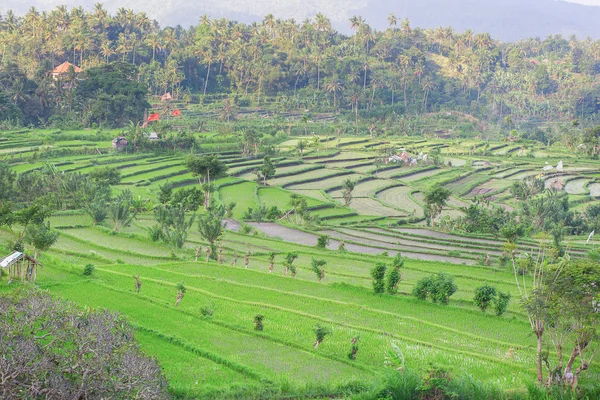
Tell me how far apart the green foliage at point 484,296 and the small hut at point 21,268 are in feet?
38.3

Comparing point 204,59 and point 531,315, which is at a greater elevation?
point 204,59

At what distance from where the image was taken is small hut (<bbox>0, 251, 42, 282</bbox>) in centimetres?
1636

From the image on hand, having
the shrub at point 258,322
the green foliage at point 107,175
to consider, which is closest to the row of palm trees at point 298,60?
the green foliage at point 107,175

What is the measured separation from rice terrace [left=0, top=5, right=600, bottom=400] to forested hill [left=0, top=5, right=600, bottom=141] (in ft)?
15.9

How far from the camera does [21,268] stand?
692 inches

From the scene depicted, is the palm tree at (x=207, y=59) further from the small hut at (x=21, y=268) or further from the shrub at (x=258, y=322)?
the shrub at (x=258, y=322)

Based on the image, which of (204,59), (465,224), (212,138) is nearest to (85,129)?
(212,138)

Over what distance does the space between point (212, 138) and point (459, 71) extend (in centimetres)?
6076

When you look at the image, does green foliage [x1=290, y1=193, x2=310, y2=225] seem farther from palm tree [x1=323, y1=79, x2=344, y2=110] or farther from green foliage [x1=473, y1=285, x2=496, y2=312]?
palm tree [x1=323, y1=79, x2=344, y2=110]

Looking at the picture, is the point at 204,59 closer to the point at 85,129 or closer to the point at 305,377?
the point at 85,129

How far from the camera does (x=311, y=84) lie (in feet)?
295

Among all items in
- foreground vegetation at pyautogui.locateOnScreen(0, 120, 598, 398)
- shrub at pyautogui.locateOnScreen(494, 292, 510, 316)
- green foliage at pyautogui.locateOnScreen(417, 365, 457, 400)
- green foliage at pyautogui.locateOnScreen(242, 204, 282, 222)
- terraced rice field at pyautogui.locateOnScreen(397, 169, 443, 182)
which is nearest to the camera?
green foliage at pyautogui.locateOnScreen(417, 365, 457, 400)

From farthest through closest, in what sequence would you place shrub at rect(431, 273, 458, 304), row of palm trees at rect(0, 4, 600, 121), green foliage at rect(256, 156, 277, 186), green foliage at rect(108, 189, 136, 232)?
row of palm trees at rect(0, 4, 600, 121) → green foliage at rect(256, 156, 277, 186) → green foliage at rect(108, 189, 136, 232) → shrub at rect(431, 273, 458, 304)

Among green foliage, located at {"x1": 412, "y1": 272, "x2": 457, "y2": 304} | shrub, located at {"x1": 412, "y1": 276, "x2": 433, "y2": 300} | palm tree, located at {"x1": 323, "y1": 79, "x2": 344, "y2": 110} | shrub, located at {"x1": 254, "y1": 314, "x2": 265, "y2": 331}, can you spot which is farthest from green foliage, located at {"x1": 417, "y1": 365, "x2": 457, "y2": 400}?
palm tree, located at {"x1": 323, "y1": 79, "x2": 344, "y2": 110}
